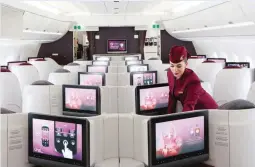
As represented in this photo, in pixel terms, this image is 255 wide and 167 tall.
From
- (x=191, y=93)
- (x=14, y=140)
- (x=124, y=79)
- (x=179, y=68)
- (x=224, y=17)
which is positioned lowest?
(x=14, y=140)

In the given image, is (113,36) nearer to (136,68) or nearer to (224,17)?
(136,68)

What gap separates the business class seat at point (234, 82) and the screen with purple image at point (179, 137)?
4.33 m

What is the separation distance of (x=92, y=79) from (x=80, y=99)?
2.19 m

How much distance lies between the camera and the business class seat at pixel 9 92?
6684mm

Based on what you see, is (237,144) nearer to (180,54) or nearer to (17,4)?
(180,54)

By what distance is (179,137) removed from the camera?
2.87 m

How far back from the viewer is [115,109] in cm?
574

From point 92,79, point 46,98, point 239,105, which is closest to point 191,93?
point 239,105

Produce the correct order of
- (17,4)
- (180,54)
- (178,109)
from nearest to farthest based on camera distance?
(180,54)
(178,109)
(17,4)

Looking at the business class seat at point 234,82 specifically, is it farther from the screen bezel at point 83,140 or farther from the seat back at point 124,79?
the screen bezel at point 83,140

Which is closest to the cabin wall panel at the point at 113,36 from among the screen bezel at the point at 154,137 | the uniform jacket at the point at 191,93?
the uniform jacket at the point at 191,93

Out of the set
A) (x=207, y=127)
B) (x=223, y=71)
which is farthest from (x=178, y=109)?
(x=223, y=71)

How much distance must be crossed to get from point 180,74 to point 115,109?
1.93 m

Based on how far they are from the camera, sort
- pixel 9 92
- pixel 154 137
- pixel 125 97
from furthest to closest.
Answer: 1. pixel 9 92
2. pixel 125 97
3. pixel 154 137
